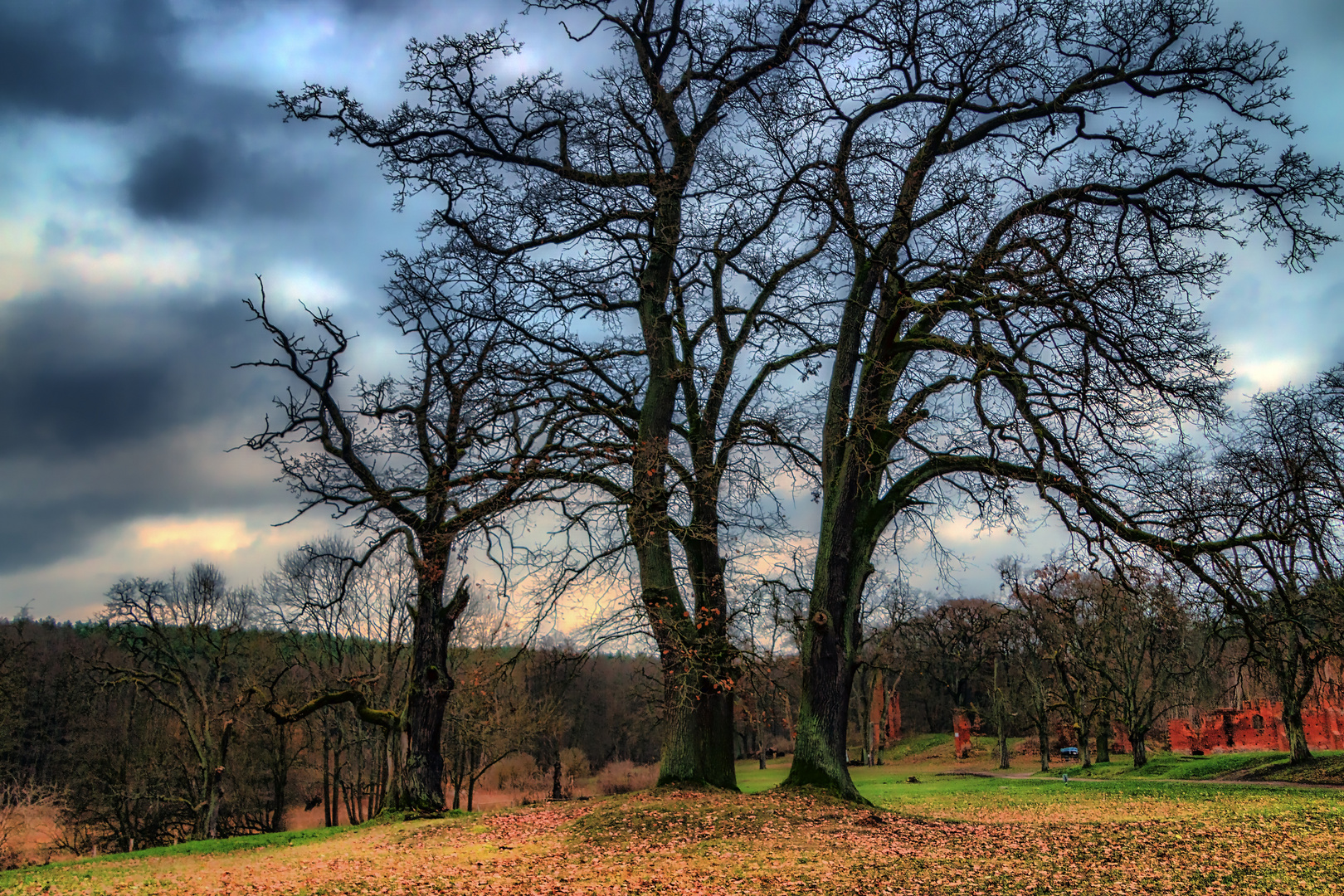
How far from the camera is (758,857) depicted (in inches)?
343

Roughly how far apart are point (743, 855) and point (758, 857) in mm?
175

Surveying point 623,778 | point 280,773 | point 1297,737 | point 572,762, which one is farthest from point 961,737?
point 280,773

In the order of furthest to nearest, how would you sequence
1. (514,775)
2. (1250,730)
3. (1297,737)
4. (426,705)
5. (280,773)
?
(514,775) < (1250,730) < (280,773) < (1297,737) < (426,705)

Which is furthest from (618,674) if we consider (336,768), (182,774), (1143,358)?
(1143,358)

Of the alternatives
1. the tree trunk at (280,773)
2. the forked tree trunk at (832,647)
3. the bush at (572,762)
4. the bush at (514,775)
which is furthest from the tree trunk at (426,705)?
the bush at (514,775)

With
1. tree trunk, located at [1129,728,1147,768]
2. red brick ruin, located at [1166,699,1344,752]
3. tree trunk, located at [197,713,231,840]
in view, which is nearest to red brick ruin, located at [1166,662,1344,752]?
red brick ruin, located at [1166,699,1344,752]

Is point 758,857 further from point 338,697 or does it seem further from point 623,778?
point 623,778

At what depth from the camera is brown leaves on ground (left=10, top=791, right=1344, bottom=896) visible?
7.68 m

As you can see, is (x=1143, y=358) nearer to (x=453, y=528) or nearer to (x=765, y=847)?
(x=765, y=847)

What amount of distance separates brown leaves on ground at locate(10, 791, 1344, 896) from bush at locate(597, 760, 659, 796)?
2718cm

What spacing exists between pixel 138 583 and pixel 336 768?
1139cm

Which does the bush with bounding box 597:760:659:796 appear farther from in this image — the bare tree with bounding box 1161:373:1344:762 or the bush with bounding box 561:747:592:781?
the bare tree with bounding box 1161:373:1344:762

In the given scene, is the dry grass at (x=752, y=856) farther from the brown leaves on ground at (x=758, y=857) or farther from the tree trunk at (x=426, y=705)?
the tree trunk at (x=426, y=705)

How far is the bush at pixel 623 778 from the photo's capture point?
4022 centimetres
